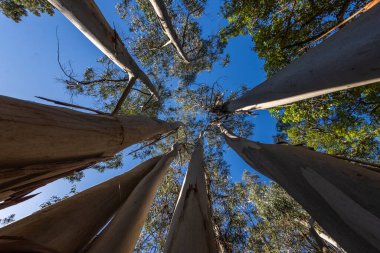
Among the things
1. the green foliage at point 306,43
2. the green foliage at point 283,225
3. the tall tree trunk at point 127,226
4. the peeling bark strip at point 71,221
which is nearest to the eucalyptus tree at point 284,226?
the green foliage at point 283,225

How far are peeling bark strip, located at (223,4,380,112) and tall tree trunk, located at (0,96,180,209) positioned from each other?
125 cm

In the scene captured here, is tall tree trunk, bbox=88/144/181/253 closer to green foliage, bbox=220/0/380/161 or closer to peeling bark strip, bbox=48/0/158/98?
peeling bark strip, bbox=48/0/158/98

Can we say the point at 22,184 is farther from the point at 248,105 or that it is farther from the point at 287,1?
the point at 287,1

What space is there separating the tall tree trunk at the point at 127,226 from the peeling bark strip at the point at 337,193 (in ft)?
3.17

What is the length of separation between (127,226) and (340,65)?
153 centimetres

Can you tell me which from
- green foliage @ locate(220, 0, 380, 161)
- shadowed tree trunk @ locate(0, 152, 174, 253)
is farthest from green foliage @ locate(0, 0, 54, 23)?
shadowed tree trunk @ locate(0, 152, 174, 253)

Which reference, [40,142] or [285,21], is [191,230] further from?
[285,21]

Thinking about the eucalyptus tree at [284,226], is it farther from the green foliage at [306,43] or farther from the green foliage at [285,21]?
the green foliage at [285,21]

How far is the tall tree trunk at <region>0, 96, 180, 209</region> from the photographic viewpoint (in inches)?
27.4

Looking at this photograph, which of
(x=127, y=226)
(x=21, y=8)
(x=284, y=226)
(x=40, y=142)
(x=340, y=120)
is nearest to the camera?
(x=40, y=142)

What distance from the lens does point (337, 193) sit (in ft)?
2.74

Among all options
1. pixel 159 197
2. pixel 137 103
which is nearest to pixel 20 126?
pixel 159 197

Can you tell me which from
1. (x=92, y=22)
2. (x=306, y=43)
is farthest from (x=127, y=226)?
(x=306, y=43)

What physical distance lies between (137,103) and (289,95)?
6443 millimetres
